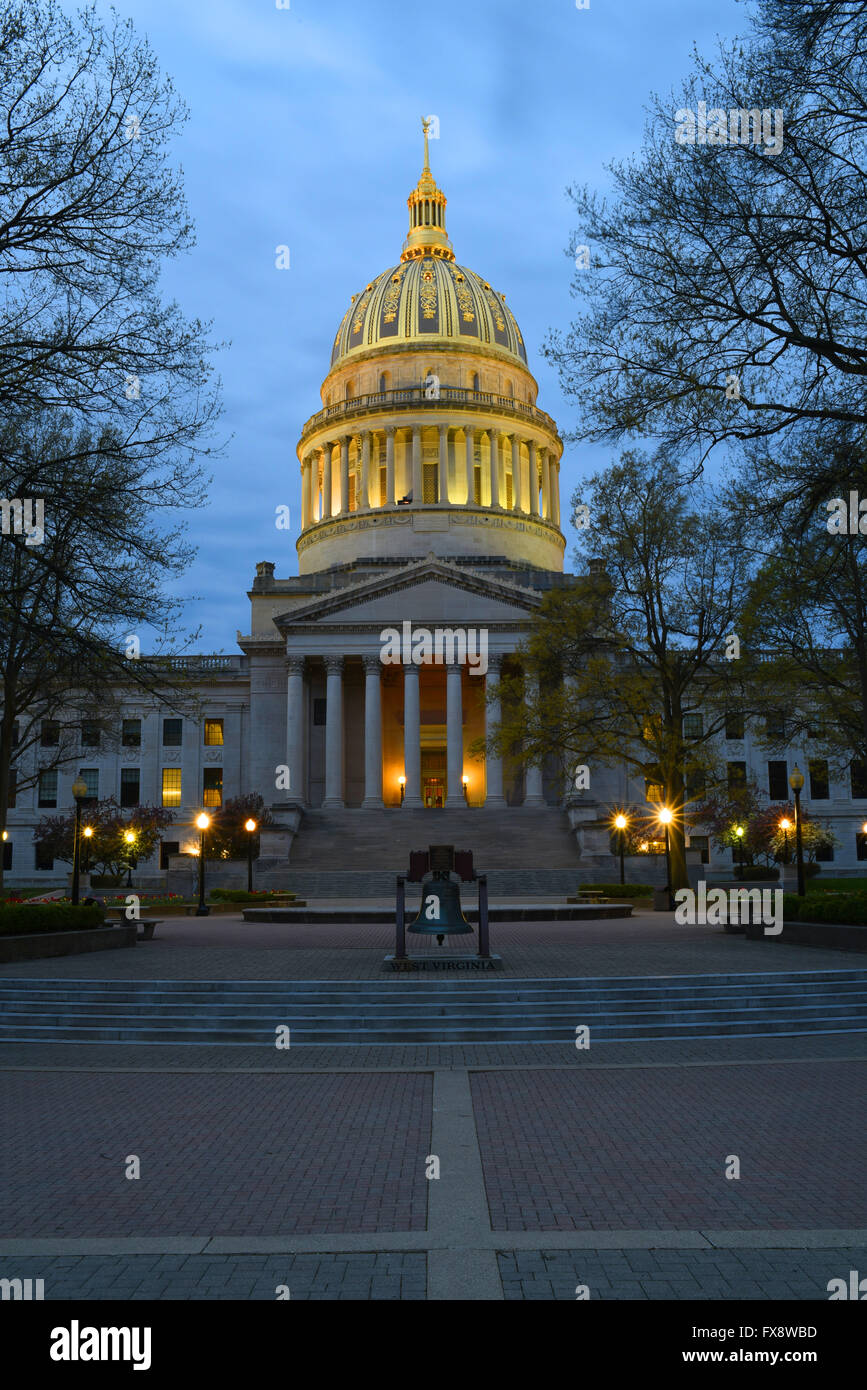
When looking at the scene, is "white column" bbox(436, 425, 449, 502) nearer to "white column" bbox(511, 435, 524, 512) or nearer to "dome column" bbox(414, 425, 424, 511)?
"dome column" bbox(414, 425, 424, 511)

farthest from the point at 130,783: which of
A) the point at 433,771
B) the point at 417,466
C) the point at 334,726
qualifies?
the point at 417,466

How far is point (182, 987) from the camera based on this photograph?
17.2m

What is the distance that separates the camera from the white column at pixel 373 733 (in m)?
63.7

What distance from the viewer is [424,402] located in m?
85.5

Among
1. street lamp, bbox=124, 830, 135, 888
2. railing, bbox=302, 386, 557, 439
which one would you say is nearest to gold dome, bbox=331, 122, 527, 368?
railing, bbox=302, 386, 557, 439

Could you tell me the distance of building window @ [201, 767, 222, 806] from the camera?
7531 cm

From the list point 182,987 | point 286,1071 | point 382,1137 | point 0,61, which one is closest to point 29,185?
point 0,61

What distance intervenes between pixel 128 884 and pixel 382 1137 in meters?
52.5

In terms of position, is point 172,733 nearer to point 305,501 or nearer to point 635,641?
point 305,501

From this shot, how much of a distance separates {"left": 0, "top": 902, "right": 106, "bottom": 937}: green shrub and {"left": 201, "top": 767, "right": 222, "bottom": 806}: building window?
167 ft

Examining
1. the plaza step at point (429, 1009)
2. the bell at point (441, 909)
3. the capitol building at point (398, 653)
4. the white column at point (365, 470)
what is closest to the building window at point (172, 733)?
the capitol building at point (398, 653)

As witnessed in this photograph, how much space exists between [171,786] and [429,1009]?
62.7 m

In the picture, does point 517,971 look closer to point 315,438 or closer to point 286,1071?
point 286,1071

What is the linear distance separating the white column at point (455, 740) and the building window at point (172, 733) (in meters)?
22.2
